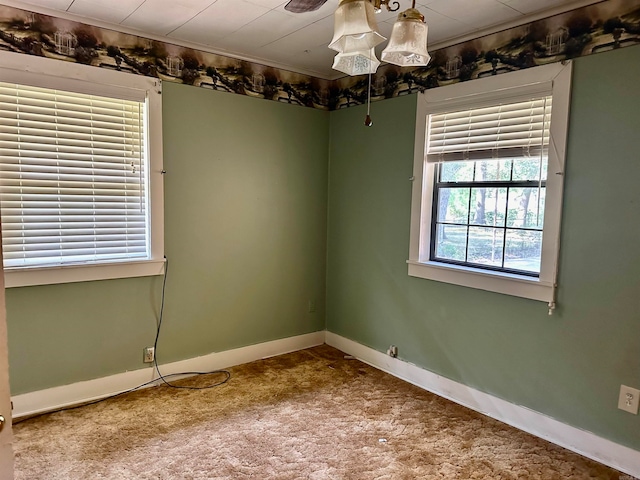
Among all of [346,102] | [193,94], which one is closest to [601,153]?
[346,102]

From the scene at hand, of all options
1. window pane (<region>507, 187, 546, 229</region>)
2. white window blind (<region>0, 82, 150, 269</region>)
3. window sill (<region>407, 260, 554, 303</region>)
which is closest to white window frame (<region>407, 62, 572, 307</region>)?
window sill (<region>407, 260, 554, 303</region>)

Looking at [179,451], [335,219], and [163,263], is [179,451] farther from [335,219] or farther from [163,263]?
[335,219]

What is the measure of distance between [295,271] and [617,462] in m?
2.60

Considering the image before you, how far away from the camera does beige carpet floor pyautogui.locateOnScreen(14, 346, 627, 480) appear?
7.45 feet

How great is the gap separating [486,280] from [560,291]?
45 cm

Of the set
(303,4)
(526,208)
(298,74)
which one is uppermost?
(298,74)

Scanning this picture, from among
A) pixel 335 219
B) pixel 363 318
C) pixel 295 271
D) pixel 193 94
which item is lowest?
pixel 363 318

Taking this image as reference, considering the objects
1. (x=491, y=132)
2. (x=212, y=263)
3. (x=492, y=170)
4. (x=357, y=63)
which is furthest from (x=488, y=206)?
(x=212, y=263)

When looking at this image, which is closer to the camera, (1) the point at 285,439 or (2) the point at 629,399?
(2) the point at 629,399

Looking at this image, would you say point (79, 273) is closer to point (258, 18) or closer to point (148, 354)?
point (148, 354)

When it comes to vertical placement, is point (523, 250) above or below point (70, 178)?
below

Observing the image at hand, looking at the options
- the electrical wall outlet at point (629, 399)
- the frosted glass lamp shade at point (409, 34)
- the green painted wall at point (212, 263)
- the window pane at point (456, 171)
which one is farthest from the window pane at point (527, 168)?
the green painted wall at point (212, 263)

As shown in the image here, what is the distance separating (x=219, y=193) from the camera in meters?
3.43

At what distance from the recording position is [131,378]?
3.13m
